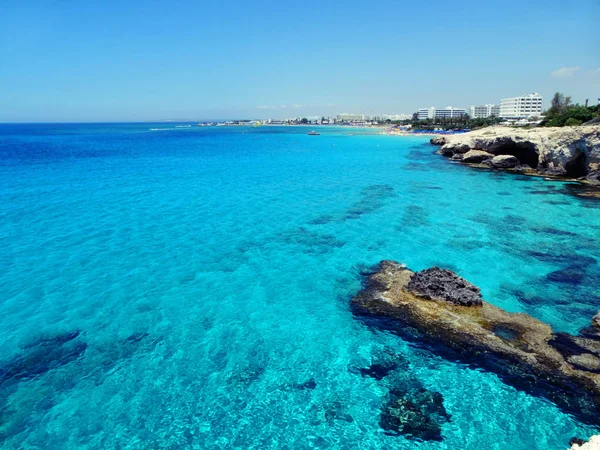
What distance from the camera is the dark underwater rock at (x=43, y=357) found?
923 centimetres

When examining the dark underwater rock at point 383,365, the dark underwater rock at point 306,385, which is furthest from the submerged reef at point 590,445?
the dark underwater rock at point 306,385

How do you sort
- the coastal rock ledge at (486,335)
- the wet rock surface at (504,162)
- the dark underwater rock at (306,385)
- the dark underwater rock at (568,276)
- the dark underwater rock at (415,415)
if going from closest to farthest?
the dark underwater rock at (415,415), the coastal rock ledge at (486,335), the dark underwater rock at (306,385), the dark underwater rock at (568,276), the wet rock surface at (504,162)

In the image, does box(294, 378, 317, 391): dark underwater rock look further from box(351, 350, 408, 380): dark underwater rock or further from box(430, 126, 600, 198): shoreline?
box(430, 126, 600, 198): shoreline

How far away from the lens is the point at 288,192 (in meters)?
30.7

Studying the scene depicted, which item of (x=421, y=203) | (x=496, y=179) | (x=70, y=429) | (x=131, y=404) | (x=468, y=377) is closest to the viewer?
(x=70, y=429)

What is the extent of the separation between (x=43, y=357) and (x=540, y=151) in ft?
143

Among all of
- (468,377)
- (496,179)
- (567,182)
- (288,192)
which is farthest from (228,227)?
(567,182)

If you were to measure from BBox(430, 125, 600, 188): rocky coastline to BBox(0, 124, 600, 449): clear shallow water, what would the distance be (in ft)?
20.6

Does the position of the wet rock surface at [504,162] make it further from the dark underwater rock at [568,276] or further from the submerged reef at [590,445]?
the submerged reef at [590,445]

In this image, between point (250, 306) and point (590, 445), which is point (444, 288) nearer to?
point (590, 445)

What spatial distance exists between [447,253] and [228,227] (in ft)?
38.6

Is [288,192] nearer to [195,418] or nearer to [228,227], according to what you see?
[228,227]

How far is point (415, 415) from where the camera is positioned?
7.98 metres

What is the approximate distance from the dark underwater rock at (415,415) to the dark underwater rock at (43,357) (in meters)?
8.24
